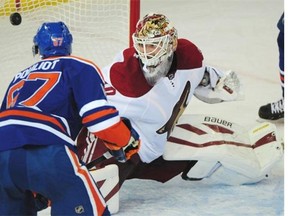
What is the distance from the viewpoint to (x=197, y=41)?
427 centimetres

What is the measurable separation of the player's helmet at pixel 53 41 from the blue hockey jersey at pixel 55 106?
80 mm

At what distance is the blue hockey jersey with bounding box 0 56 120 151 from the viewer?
67.3 inches

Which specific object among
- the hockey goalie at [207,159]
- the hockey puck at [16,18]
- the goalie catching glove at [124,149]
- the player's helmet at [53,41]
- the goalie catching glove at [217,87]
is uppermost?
the player's helmet at [53,41]

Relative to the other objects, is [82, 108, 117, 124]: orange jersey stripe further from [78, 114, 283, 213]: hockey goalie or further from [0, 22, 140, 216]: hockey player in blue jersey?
[78, 114, 283, 213]: hockey goalie

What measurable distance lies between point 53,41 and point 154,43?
41 cm

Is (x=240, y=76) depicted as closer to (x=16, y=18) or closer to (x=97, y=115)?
(x=16, y=18)

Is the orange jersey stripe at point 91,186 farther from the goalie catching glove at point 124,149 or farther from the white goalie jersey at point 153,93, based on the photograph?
the white goalie jersey at point 153,93

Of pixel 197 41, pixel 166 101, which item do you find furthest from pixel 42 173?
pixel 197 41

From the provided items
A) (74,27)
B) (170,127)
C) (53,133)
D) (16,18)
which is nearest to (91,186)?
(53,133)

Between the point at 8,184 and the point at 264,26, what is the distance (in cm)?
311

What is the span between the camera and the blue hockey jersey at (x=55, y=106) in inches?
67.3

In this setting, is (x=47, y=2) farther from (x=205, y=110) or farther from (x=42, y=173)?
(x=42, y=173)

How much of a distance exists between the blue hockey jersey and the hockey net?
176 centimetres

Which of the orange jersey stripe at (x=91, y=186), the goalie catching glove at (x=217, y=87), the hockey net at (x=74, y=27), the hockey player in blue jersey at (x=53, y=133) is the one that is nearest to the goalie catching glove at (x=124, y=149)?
the hockey player in blue jersey at (x=53, y=133)
